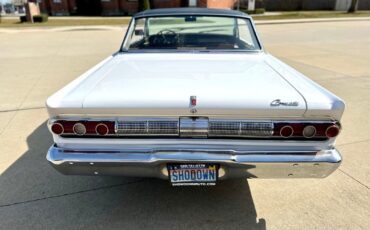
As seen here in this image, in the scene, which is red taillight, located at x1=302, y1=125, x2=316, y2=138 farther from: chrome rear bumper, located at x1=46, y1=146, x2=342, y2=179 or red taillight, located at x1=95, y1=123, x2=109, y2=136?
red taillight, located at x1=95, y1=123, x2=109, y2=136

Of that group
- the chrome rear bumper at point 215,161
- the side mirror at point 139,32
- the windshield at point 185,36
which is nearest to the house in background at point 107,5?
the windshield at point 185,36

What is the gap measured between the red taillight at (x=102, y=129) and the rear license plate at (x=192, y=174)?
53 cm

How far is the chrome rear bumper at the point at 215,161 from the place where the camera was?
247 cm

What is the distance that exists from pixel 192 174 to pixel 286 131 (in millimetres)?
764

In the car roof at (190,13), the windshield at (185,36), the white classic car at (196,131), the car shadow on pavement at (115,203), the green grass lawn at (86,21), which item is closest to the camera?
the white classic car at (196,131)

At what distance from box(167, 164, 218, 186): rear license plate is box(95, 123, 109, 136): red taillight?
528 mm

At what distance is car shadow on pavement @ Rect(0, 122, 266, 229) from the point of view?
2.83 metres

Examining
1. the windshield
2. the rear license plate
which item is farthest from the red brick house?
the rear license plate

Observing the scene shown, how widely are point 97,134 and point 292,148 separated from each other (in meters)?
1.46

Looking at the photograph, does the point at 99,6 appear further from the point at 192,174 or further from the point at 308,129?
the point at 308,129

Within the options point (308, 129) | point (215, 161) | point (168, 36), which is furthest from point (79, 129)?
point (168, 36)

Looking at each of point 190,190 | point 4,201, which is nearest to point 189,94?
point 190,190

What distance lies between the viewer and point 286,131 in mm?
2467

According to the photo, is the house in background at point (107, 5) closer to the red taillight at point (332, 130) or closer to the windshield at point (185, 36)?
the windshield at point (185, 36)
